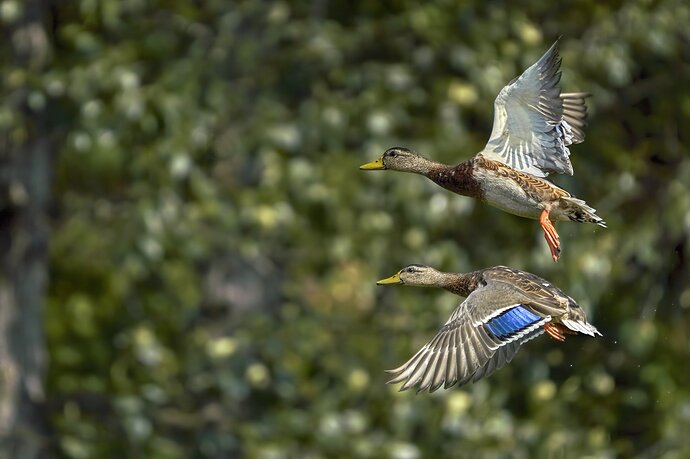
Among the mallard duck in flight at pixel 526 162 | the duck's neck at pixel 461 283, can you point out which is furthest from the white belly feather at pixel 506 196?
the duck's neck at pixel 461 283

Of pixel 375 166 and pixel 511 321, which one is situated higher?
pixel 375 166

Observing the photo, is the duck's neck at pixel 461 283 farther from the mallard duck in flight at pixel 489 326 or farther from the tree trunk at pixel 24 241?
the tree trunk at pixel 24 241

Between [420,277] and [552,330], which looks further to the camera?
[420,277]

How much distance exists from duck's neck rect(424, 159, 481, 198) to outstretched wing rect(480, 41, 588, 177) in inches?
2.6

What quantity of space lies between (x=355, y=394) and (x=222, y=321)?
0.78m

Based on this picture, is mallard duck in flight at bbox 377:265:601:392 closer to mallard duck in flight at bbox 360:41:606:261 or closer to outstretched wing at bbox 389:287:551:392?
outstretched wing at bbox 389:287:551:392

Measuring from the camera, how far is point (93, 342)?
7.17 meters

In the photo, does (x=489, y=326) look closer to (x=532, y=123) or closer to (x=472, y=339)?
(x=472, y=339)

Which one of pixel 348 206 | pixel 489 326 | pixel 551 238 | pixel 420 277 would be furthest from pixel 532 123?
pixel 348 206

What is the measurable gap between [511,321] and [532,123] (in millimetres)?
397

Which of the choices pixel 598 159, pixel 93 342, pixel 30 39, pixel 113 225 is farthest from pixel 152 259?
pixel 598 159

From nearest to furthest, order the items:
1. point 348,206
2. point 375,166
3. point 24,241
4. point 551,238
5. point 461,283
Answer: point 551,238 → point 375,166 → point 461,283 → point 348,206 → point 24,241

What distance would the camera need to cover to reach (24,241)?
725 centimetres

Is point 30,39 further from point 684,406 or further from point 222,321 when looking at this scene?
point 684,406
